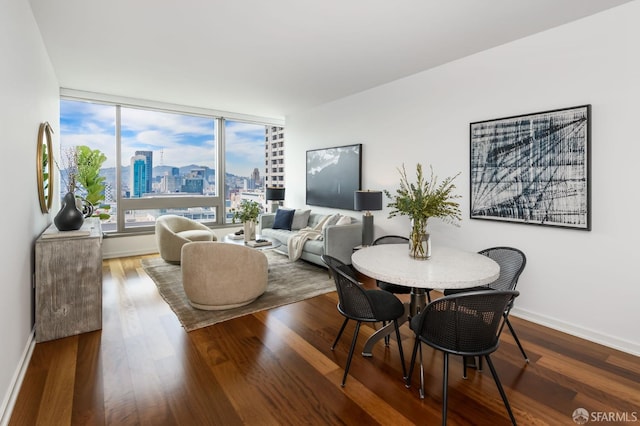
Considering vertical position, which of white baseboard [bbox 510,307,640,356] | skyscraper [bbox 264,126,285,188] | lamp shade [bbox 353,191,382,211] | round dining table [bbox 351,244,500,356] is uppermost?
skyscraper [bbox 264,126,285,188]

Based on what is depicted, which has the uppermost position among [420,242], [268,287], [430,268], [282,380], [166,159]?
[166,159]

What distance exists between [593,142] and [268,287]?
361 centimetres

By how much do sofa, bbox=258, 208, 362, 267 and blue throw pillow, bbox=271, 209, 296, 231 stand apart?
3 centimetres

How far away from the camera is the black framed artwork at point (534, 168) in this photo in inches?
113

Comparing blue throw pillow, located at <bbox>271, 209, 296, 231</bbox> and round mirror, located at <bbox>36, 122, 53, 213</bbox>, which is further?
blue throw pillow, located at <bbox>271, 209, 296, 231</bbox>

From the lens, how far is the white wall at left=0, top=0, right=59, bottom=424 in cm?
196

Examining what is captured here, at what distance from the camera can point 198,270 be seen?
10.6 feet

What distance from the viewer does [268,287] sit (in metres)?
4.13

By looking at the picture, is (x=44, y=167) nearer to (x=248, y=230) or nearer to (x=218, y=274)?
(x=218, y=274)

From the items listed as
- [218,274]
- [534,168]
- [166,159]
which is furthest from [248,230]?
[534,168]

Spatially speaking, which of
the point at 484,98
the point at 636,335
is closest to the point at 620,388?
the point at 636,335

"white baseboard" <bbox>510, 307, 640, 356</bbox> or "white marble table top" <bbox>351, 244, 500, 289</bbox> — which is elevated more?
"white marble table top" <bbox>351, 244, 500, 289</bbox>

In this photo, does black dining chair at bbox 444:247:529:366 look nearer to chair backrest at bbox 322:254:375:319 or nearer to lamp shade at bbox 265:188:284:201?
chair backrest at bbox 322:254:375:319

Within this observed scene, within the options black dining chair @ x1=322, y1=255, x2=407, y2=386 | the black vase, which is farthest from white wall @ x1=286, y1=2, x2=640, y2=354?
the black vase
